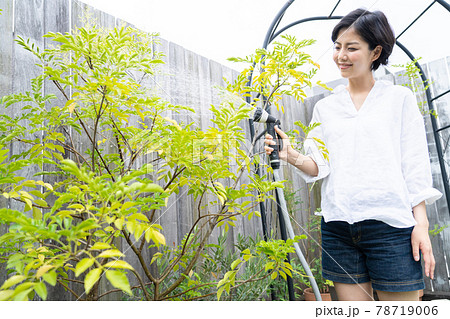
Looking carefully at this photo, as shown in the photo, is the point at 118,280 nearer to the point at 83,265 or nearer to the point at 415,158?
the point at 83,265

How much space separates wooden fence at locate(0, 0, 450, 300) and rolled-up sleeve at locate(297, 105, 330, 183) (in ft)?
0.56

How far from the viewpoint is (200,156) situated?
785 millimetres

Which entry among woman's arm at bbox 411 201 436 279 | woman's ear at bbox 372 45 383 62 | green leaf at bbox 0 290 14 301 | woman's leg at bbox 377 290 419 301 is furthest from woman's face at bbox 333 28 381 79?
green leaf at bbox 0 290 14 301

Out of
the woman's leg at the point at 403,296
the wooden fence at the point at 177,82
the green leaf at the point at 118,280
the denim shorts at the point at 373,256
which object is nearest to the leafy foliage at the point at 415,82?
the wooden fence at the point at 177,82

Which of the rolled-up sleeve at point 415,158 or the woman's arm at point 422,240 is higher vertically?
the rolled-up sleeve at point 415,158

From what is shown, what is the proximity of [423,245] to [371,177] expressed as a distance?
7.5 inches

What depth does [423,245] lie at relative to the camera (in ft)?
2.20

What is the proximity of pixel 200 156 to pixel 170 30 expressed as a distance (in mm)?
676

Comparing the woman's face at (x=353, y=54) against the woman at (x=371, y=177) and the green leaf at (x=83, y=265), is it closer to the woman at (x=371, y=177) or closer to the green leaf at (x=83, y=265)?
the woman at (x=371, y=177)

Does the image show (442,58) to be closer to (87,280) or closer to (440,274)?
(440,274)

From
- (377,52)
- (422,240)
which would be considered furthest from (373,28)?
(422,240)

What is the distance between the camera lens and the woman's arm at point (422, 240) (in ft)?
2.19
